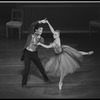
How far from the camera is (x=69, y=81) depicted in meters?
5.32

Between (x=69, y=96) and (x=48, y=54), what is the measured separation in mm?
1845

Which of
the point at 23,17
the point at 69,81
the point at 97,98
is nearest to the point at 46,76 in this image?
the point at 69,81

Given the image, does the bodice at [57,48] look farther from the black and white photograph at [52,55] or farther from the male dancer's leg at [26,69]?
the male dancer's leg at [26,69]

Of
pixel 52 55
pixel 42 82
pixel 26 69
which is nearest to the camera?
pixel 26 69

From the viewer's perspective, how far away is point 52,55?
6.51m

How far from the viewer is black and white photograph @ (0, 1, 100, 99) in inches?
194

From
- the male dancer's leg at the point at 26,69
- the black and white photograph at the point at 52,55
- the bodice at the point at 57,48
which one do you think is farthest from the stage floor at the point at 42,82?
the bodice at the point at 57,48

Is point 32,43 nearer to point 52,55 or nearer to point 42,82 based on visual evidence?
point 42,82

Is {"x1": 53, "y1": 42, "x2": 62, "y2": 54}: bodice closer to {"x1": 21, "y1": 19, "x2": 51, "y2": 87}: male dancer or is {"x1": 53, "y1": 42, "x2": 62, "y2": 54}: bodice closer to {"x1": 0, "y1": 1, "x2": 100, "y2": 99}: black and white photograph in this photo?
{"x1": 0, "y1": 1, "x2": 100, "y2": 99}: black and white photograph

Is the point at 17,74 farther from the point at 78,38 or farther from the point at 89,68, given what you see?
the point at 78,38

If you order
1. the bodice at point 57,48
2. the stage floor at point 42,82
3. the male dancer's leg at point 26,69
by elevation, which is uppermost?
the bodice at point 57,48

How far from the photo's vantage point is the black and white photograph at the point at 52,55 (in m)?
4.93

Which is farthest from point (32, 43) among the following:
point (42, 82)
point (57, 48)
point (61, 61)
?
point (42, 82)

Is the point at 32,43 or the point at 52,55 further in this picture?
the point at 52,55
